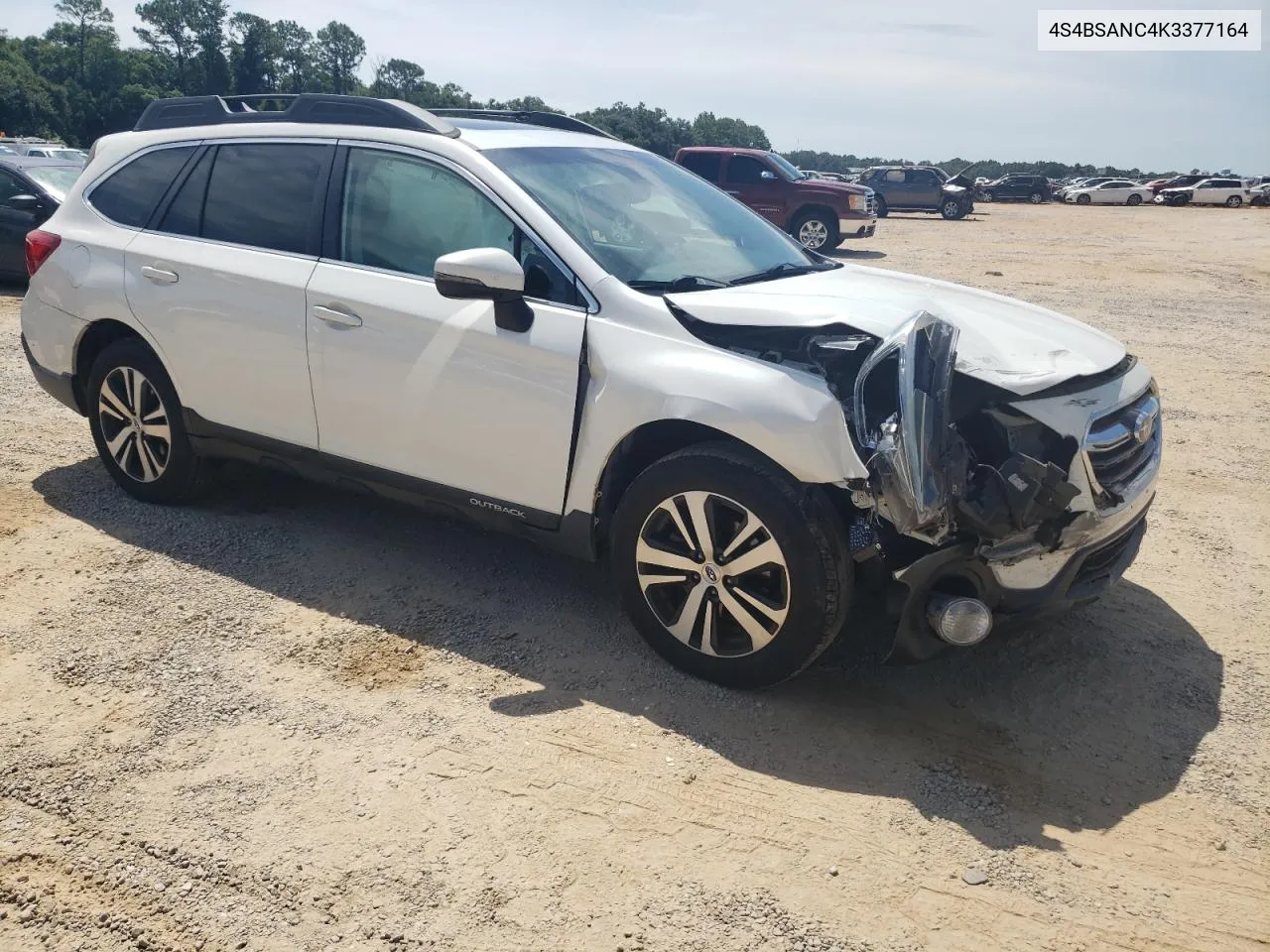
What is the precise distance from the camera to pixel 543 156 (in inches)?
167

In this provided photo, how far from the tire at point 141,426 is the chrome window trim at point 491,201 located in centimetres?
124

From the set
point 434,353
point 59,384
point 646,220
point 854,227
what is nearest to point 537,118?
point 646,220

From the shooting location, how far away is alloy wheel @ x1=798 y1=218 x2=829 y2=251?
19531 millimetres

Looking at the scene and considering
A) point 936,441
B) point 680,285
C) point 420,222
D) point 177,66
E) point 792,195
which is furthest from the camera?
point 177,66

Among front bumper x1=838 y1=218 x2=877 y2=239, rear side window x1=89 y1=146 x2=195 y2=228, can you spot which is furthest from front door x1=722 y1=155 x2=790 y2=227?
rear side window x1=89 y1=146 x2=195 y2=228

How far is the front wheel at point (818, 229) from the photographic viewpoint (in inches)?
766

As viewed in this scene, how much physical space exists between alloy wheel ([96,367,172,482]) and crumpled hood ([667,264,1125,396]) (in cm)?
278

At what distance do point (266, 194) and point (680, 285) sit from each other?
2.00m

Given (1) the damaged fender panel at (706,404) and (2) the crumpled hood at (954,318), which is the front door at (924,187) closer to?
(2) the crumpled hood at (954,318)

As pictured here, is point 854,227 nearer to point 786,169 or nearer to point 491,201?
point 786,169

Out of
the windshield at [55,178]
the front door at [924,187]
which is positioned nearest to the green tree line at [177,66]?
the front door at [924,187]

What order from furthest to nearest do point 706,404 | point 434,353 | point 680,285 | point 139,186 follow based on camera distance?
point 139,186
point 434,353
point 680,285
point 706,404

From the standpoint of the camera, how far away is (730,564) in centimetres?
345

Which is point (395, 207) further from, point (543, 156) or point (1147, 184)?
point (1147, 184)
